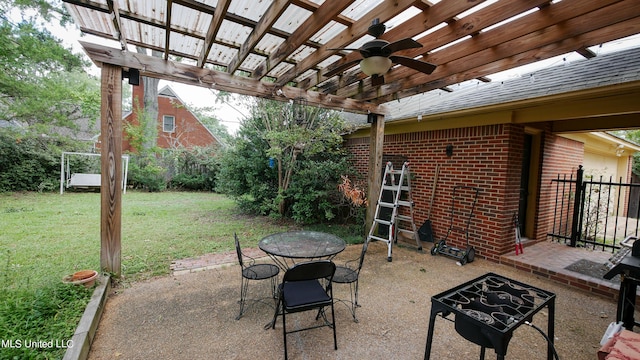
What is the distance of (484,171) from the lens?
15.5 ft

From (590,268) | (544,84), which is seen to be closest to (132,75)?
(544,84)

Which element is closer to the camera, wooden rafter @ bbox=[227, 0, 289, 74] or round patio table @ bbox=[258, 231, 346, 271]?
wooden rafter @ bbox=[227, 0, 289, 74]

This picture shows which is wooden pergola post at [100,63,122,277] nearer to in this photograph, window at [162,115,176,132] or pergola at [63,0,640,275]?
pergola at [63,0,640,275]

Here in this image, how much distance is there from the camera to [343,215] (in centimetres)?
743

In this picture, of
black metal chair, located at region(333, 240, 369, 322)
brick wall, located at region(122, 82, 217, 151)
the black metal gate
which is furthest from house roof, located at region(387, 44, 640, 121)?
brick wall, located at region(122, 82, 217, 151)

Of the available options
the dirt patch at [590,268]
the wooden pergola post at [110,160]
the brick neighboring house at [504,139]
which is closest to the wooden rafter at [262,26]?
the wooden pergola post at [110,160]

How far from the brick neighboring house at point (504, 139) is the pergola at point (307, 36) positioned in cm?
100

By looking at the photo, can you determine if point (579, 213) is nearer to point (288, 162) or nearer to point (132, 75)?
point (288, 162)

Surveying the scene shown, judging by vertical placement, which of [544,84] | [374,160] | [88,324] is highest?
[544,84]

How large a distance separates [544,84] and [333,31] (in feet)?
11.2

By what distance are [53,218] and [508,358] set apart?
906cm

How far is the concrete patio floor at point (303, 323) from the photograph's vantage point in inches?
92.7

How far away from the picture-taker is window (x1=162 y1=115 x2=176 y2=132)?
666 inches

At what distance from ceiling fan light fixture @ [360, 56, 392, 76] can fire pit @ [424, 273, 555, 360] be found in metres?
2.01
